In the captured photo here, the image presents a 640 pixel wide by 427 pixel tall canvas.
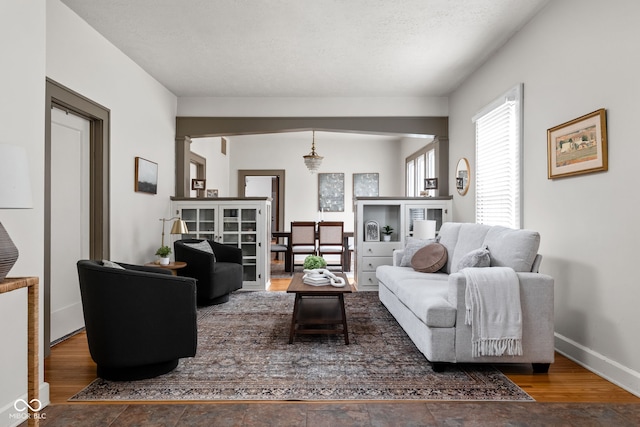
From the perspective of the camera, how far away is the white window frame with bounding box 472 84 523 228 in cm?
377

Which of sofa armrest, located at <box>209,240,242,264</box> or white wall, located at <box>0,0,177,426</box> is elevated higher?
white wall, located at <box>0,0,177,426</box>

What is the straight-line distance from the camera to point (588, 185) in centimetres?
280

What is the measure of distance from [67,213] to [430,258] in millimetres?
3450

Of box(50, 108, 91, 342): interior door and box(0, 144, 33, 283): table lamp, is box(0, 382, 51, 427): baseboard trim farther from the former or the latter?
box(50, 108, 91, 342): interior door

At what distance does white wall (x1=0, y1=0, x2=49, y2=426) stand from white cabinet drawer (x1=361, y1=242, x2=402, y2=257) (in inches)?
163

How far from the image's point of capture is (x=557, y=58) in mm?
3158

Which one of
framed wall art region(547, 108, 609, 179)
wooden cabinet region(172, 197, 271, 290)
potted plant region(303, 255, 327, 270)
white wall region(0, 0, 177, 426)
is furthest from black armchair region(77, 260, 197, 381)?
wooden cabinet region(172, 197, 271, 290)

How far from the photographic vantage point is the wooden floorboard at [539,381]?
232cm

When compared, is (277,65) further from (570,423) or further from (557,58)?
(570,423)

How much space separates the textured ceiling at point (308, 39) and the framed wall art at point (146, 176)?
44.2 inches

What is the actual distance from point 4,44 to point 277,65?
9.65 ft

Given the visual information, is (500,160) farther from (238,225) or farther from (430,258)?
(238,225)

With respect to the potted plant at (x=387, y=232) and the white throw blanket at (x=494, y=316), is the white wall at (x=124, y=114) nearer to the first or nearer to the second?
the potted plant at (x=387, y=232)

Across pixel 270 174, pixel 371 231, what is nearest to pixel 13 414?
pixel 371 231
